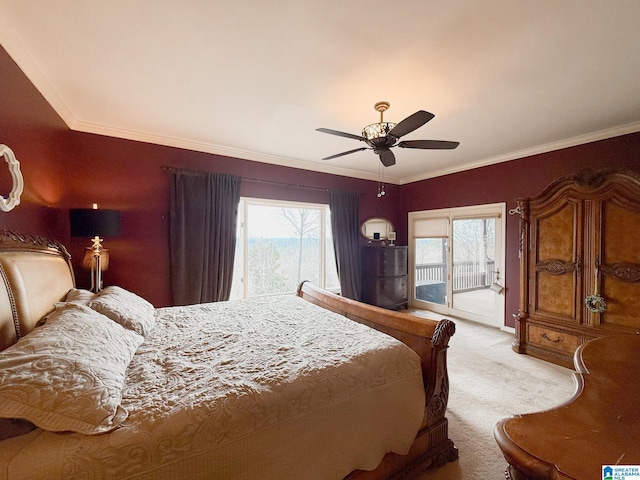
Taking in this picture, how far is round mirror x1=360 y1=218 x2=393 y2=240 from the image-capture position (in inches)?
206

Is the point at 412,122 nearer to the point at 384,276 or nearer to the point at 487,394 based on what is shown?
the point at 487,394

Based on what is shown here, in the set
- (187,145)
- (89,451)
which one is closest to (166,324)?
(89,451)

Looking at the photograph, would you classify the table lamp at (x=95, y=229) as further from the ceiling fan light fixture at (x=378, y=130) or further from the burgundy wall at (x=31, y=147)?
the ceiling fan light fixture at (x=378, y=130)

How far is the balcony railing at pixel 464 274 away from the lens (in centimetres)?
442

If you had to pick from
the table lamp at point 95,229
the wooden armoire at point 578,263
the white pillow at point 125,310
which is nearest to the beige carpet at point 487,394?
the wooden armoire at point 578,263

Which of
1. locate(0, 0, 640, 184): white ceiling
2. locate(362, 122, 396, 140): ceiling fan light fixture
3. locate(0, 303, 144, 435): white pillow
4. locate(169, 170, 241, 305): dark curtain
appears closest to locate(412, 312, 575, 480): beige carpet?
locate(0, 303, 144, 435): white pillow

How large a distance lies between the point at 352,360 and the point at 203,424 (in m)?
0.75

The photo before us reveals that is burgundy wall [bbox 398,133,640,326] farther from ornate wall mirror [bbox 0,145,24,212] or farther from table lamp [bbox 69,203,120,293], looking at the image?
ornate wall mirror [bbox 0,145,24,212]

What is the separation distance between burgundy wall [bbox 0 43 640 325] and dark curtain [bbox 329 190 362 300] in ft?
1.12

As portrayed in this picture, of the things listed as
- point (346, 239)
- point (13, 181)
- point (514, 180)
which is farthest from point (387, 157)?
point (13, 181)

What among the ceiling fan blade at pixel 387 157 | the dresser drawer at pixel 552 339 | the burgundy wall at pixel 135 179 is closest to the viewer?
the burgundy wall at pixel 135 179

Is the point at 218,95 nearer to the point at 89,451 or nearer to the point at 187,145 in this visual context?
the point at 187,145

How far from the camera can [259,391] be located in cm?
115

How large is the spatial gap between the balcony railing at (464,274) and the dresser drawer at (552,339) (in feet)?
3.84
